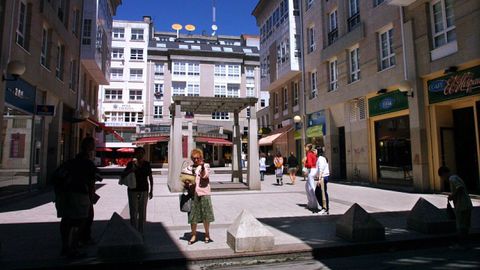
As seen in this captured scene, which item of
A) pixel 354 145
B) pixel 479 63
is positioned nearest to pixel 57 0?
pixel 354 145

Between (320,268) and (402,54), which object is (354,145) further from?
(320,268)

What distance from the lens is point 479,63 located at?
11.7 meters

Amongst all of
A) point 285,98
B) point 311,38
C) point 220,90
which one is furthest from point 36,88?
point 220,90

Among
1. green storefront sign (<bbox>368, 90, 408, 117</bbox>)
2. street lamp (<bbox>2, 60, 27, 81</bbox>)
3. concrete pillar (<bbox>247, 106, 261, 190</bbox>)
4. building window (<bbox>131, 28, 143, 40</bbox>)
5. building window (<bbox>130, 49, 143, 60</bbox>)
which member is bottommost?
concrete pillar (<bbox>247, 106, 261, 190</bbox>)

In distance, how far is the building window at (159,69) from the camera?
53.0 m

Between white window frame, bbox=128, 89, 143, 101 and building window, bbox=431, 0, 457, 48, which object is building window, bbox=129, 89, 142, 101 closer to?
white window frame, bbox=128, 89, 143, 101

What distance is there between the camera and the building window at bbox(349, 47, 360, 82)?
1875 centimetres

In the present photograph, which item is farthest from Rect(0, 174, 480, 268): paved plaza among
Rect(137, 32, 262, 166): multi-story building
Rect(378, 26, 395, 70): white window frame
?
Rect(137, 32, 262, 166): multi-story building

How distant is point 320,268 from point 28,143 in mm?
13377

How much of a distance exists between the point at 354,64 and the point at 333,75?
2362 millimetres

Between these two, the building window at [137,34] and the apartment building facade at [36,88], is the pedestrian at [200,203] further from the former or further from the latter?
the building window at [137,34]

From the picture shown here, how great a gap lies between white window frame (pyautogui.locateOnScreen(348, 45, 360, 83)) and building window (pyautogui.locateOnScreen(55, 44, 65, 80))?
1496 cm

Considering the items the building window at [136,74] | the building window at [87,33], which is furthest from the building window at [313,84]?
the building window at [136,74]

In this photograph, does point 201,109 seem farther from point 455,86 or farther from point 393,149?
point 455,86
